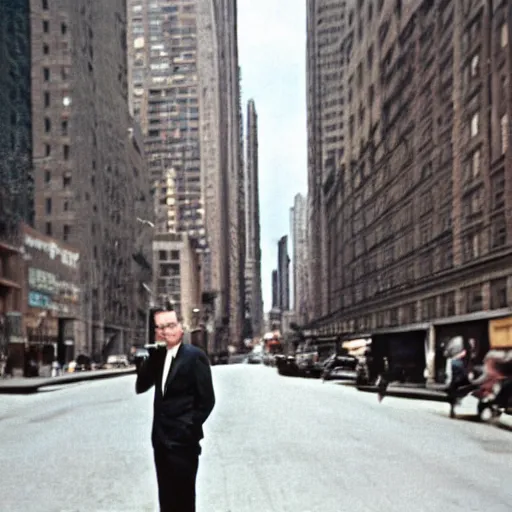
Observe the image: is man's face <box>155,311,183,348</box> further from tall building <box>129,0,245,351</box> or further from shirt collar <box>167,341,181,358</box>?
tall building <box>129,0,245,351</box>

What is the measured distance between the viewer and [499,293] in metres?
32.7

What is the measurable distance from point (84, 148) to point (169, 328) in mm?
77075

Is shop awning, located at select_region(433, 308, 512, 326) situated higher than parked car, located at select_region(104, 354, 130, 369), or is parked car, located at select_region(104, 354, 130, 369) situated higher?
shop awning, located at select_region(433, 308, 512, 326)

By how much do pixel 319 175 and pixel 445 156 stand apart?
6440cm

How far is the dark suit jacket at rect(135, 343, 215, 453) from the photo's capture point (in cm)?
527

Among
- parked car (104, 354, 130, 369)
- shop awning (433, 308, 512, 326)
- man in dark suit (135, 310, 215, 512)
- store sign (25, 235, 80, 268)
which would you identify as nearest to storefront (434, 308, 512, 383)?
shop awning (433, 308, 512, 326)

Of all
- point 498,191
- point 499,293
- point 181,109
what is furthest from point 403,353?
point 181,109

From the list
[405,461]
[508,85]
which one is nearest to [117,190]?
[508,85]

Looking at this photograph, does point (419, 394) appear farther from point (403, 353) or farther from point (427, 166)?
point (427, 166)

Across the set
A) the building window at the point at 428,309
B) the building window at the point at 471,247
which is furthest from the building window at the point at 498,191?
the building window at the point at 428,309

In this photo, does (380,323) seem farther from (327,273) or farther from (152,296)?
(152,296)

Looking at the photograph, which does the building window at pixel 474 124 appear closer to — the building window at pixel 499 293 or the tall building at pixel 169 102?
the building window at pixel 499 293

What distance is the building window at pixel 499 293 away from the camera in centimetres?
3209

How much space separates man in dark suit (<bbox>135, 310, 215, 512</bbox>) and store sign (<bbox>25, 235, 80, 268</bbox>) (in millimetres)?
57760
